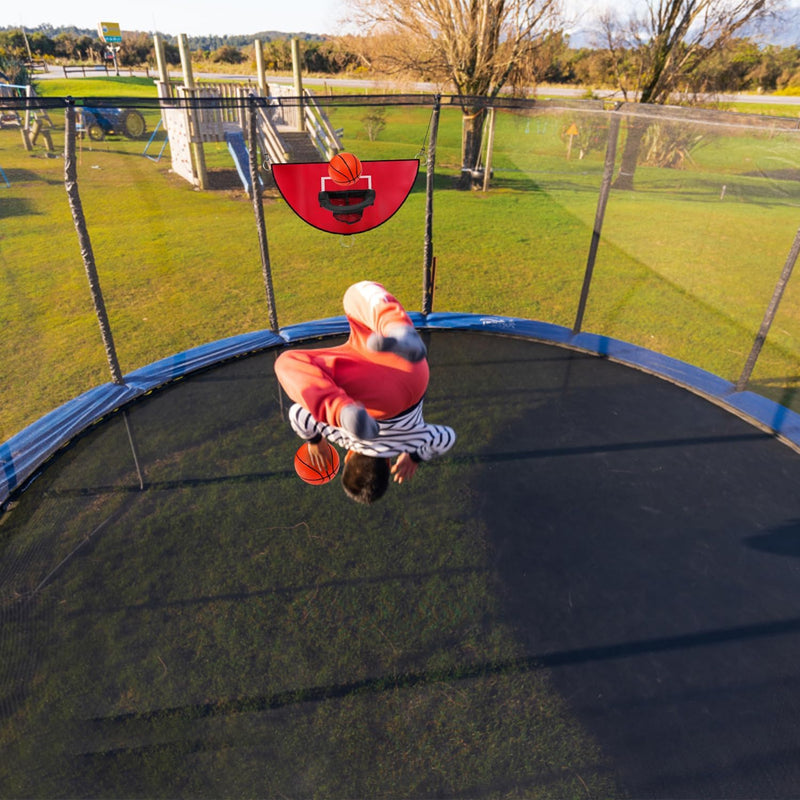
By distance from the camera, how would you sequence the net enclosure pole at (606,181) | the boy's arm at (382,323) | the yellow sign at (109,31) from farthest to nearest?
1. the yellow sign at (109,31)
2. the net enclosure pole at (606,181)
3. the boy's arm at (382,323)

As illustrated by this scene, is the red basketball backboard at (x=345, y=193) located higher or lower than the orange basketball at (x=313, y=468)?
higher

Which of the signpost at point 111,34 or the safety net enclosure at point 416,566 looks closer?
the safety net enclosure at point 416,566

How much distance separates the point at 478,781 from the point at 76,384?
15.7 feet

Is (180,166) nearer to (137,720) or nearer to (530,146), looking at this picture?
(530,146)

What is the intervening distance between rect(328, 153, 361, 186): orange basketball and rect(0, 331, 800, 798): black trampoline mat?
2.03 m

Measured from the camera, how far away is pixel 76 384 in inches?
206

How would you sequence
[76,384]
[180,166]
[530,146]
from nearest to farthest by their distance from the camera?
1. [76,384]
2. [180,166]
3. [530,146]

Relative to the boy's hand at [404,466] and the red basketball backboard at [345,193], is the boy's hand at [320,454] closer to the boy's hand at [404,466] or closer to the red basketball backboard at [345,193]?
the boy's hand at [404,466]

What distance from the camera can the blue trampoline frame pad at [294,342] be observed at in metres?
4.07

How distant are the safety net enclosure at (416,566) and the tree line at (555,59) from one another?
305 inches

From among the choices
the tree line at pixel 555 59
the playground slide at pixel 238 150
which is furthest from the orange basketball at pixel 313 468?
the tree line at pixel 555 59

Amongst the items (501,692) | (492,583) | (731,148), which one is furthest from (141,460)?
(731,148)

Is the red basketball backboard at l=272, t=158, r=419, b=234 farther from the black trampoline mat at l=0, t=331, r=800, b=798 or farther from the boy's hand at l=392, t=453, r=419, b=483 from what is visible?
the boy's hand at l=392, t=453, r=419, b=483

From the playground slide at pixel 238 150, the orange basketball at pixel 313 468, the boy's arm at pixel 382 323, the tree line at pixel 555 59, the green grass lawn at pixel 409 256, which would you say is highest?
the tree line at pixel 555 59
